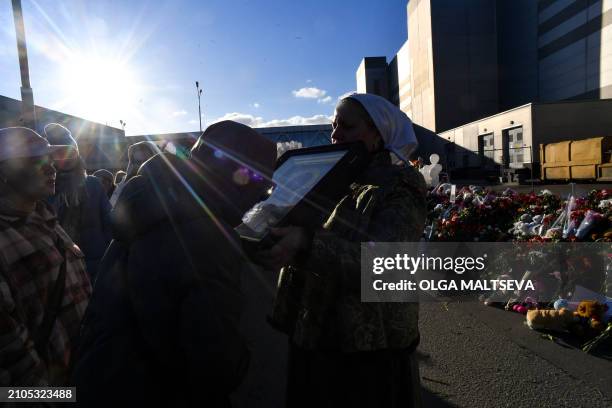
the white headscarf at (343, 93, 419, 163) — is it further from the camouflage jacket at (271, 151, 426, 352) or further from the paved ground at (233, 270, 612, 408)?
the paved ground at (233, 270, 612, 408)

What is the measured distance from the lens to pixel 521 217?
5570 mm

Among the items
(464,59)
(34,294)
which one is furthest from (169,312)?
(464,59)

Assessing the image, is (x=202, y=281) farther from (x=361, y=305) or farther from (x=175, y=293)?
(x=361, y=305)

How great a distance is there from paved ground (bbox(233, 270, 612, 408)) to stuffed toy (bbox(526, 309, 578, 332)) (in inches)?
4.9

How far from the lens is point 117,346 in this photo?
974 millimetres

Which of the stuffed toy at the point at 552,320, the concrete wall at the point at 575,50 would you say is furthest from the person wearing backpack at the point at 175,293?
the concrete wall at the point at 575,50

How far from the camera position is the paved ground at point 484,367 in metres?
3.05

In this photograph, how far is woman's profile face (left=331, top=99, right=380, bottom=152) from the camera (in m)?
1.58

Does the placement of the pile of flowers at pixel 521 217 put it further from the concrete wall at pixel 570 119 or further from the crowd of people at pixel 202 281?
the concrete wall at pixel 570 119

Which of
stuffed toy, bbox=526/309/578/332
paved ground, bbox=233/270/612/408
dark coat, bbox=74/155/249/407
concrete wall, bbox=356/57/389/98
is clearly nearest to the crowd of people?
dark coat, bbox=74/155/249/407

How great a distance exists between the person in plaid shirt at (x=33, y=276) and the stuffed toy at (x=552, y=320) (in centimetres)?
424

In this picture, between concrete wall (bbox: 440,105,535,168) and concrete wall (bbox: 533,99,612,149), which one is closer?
concrete wall (bbox: 533,99,612,149)

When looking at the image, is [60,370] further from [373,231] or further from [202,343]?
[373,231]

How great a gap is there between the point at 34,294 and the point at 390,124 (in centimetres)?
176
